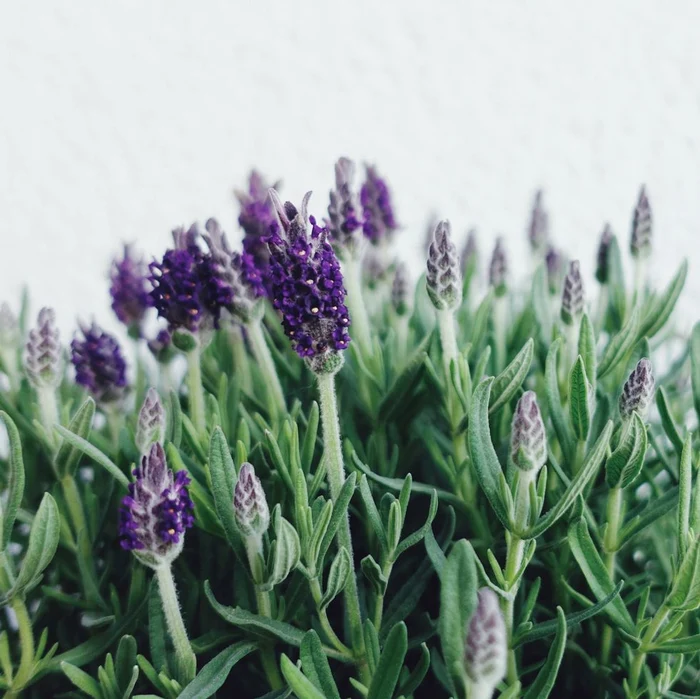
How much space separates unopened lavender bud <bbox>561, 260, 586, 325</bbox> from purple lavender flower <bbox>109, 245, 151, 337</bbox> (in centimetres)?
38

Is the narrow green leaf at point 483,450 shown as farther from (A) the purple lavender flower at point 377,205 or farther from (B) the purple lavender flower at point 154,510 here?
(A) the purple lavender flower at point 377,205

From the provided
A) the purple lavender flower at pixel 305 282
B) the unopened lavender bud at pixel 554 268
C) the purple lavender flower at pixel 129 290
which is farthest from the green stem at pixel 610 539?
the purple lavender flower at pixel 129 290

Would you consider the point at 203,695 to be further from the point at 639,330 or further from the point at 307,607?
the point at 639,330

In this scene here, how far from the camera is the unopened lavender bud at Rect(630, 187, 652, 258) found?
2.61ft

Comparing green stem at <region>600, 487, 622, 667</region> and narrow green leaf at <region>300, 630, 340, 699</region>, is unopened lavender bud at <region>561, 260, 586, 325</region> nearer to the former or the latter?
green stem at <region>600, 487, 622, 667</region>

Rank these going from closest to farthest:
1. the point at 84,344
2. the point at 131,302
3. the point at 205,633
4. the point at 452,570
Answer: the point at 452,570, the point at 205,633, the point at 84,344, the point at 131,302

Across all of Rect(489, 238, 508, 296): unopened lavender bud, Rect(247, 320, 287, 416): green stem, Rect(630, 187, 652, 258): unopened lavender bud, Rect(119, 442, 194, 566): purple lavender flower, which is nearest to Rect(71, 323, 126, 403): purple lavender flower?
Rect(247, 320, 287, 416): green stem

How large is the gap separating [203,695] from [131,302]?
416 mm

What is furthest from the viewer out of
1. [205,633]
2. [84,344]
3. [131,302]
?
[131,302]

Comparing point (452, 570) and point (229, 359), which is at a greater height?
point (229, 359)

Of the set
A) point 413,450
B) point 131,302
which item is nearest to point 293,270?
point 413,450

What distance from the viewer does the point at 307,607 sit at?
60 cm

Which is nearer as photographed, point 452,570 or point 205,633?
point 452,570

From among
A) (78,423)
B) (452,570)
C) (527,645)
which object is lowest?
(527,645)
